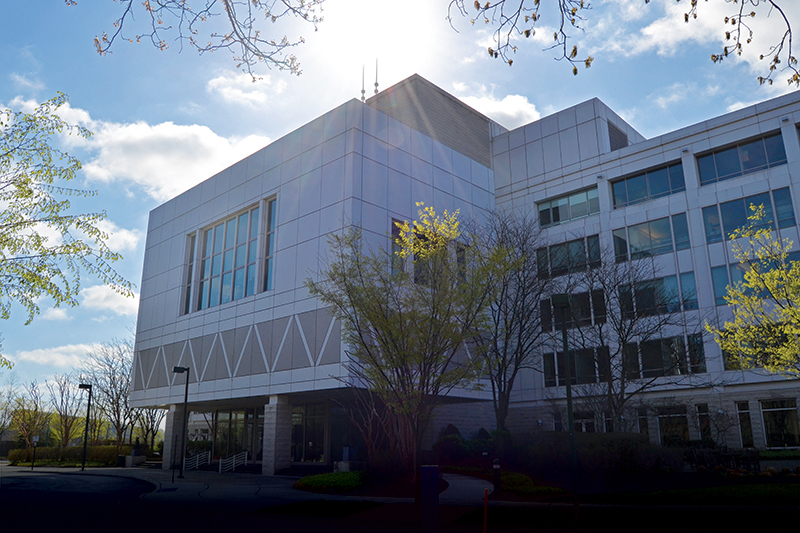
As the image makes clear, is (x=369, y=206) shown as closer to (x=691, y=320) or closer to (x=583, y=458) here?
(x=583, y=458)

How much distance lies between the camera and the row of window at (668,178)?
35.6m

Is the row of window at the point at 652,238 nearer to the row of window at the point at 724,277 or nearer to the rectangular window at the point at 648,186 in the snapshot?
the rectangular window at the point at 648,186

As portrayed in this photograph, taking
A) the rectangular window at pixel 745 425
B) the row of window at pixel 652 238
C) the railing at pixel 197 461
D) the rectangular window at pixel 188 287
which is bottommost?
the railing at pixel 197 461

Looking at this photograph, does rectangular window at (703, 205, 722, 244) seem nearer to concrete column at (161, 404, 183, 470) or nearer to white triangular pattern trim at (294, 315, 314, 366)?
white triangular pattern trim at (294, 315, 314, 366)

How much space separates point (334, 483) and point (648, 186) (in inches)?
1178

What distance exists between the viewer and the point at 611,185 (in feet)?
139

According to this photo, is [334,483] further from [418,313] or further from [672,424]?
[672,424]

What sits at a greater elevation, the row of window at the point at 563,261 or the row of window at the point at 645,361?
the row of window at the point at 563,261

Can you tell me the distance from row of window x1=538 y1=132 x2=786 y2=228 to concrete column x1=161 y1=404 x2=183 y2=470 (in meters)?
29.2

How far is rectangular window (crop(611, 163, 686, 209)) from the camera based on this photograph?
1543 inches

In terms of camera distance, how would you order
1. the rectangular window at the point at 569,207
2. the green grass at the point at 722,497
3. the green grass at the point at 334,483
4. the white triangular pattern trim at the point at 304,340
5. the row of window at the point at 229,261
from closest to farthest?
the green grass at the point at 722,497 → the green grass at the point at 334,483 → the white triangular pattern trim at the point at 304,340 → the row of window at the point at 229,261 → the rectangular window at the point at 569,207

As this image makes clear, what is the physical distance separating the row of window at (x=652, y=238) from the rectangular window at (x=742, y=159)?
3.10 metres

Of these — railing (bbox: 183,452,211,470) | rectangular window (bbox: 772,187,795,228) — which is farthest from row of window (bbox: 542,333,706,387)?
railing (bbox: 183,452,211,470)

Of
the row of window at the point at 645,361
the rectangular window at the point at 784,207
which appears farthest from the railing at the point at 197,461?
the rectangular window at the point at 784,207
